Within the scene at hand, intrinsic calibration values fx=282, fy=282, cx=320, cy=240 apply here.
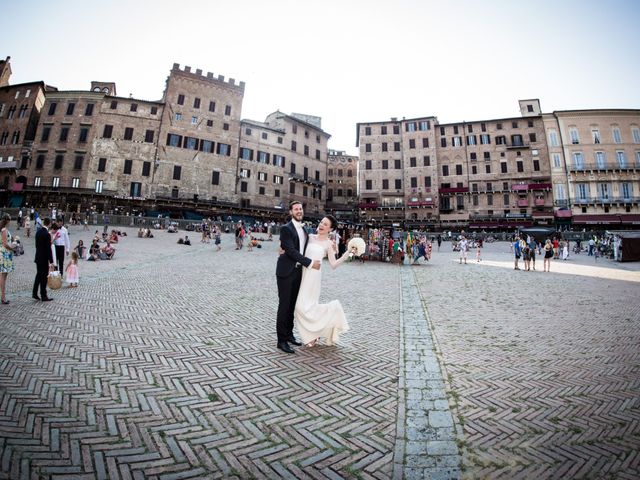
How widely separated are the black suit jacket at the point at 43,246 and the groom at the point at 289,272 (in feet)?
20.1

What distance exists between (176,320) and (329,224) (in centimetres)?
352

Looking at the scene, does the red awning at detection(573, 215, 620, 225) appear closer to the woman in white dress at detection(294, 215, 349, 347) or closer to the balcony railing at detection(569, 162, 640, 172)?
the balcony railing at detection(569, 162, 640, 172)

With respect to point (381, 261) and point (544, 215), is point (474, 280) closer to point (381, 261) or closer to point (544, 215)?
point (381, 261)

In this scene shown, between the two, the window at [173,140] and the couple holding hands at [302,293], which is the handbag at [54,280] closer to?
the couple holding hands at [302,293]

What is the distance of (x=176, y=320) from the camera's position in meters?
5.40

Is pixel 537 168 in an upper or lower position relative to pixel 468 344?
upper

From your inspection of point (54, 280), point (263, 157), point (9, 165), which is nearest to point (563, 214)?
point (263, 157)

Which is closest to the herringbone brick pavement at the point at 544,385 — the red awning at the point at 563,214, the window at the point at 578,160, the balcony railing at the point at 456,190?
the balcony railing at the point at 456,190

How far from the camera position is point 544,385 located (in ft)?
11.0

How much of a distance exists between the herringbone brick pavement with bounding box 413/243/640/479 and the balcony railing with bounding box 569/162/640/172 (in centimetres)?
4621

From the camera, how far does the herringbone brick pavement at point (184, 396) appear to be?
82.0 inches

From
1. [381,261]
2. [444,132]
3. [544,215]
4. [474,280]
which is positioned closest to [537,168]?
[544,215]

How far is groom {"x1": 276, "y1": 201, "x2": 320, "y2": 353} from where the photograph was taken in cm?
419

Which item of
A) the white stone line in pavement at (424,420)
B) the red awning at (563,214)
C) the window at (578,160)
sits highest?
the window at (578,160)
